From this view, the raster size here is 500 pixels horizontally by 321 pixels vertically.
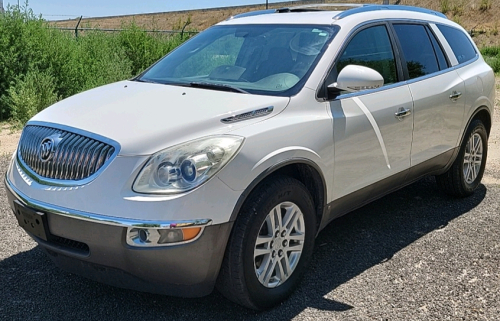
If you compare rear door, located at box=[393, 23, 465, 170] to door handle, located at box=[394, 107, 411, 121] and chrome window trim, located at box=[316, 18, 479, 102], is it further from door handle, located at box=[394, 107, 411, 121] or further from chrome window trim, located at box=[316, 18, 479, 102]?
door handle, located at box=[394, 107, 411, 121]

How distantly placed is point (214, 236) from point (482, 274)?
220 centimetres

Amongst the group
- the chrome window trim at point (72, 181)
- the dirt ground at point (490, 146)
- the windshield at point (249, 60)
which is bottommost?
the dirt ground at point (490, 146)

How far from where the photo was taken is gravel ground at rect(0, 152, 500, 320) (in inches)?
143

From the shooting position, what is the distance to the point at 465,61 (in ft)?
18.6

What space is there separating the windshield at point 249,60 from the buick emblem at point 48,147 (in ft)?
3.61

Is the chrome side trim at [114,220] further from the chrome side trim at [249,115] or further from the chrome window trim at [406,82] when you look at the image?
the chrome window trim at [406,82]

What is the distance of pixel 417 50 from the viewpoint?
5008mm

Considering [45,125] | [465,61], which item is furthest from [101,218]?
[465,61]

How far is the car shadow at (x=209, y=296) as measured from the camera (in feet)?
11.8

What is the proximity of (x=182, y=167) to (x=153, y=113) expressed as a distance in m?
0.54

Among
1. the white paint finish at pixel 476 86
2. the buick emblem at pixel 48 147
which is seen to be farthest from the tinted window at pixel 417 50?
the buick emblem at pixel 48 147

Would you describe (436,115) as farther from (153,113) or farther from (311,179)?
(153,113)

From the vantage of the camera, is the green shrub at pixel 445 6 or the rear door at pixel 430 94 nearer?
the rear door at pixel 430 94

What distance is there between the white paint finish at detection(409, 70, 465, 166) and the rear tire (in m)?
0.34
